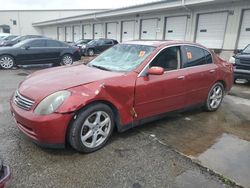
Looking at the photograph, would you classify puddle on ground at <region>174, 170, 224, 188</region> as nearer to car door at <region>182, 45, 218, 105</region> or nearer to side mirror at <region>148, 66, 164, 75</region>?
side mirror at <region>148, 66, 164, 75</region>

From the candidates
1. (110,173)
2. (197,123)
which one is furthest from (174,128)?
(110,173)

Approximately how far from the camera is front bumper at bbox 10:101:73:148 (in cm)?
304

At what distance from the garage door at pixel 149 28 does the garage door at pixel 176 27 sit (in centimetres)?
129

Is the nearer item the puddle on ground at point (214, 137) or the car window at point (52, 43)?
the puddle on ground at point (214, 137)

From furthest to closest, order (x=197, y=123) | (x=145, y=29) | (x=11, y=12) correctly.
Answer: (x=11, y=12)
(x=145, y=29)
(x=197, y=123)

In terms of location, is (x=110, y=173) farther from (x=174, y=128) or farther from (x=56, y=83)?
(x=174, y=128)

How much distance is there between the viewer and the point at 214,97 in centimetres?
548

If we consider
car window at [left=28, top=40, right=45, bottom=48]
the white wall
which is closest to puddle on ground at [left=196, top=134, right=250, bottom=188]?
car window at [left=28, top=40, right=45, bottom=48]

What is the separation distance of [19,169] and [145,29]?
60.2ft

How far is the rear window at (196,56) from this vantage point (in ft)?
15.4

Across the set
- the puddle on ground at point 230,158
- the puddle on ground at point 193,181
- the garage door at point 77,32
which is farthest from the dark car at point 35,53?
the garage door at point 77,32

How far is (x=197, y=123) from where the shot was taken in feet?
15.7

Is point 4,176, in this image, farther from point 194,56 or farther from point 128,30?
point 128,30

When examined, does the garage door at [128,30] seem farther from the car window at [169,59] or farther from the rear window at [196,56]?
the car window at [169,59]
